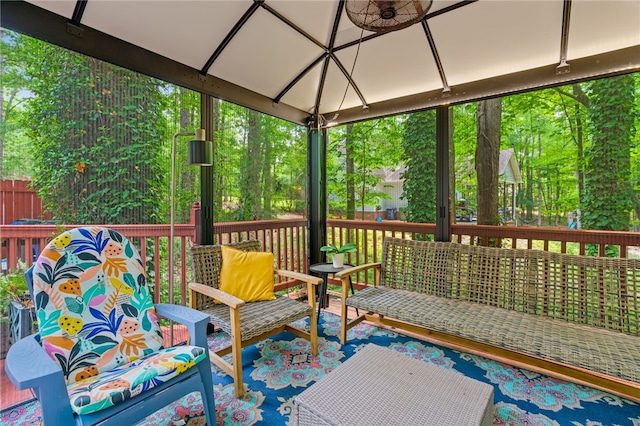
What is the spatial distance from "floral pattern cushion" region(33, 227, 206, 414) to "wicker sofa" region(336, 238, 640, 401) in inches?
62.6

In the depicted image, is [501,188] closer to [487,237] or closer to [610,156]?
[487,237]

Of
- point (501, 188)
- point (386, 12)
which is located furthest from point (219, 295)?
point (501, 188)

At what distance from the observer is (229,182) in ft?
9.98

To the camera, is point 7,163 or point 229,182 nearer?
point 7,163

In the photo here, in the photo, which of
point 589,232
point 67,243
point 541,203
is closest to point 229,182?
point 67,243

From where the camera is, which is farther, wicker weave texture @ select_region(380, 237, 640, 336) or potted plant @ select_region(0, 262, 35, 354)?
wicker weave texture @ select_region(380, 237, 640, 336)

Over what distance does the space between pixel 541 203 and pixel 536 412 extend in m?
1.93

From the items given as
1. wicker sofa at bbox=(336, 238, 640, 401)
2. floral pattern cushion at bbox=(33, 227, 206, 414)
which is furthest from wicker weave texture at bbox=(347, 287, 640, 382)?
floral pattern cushion at bbox=(33, 227, 206, 414)

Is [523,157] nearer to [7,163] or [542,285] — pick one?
[542,285]

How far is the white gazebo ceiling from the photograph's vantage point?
1.93 m

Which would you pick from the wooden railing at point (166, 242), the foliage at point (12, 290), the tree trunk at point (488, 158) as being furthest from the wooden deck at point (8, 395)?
the tree trunk at point (488, 158)

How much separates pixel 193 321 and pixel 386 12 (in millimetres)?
2000

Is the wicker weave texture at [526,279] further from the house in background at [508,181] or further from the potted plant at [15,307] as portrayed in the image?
the potted plant at [15,307]

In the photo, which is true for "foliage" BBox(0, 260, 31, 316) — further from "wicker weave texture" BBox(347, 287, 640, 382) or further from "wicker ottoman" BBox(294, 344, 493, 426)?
"wicker weave texture" BBox(347, 287, 640, 382)
